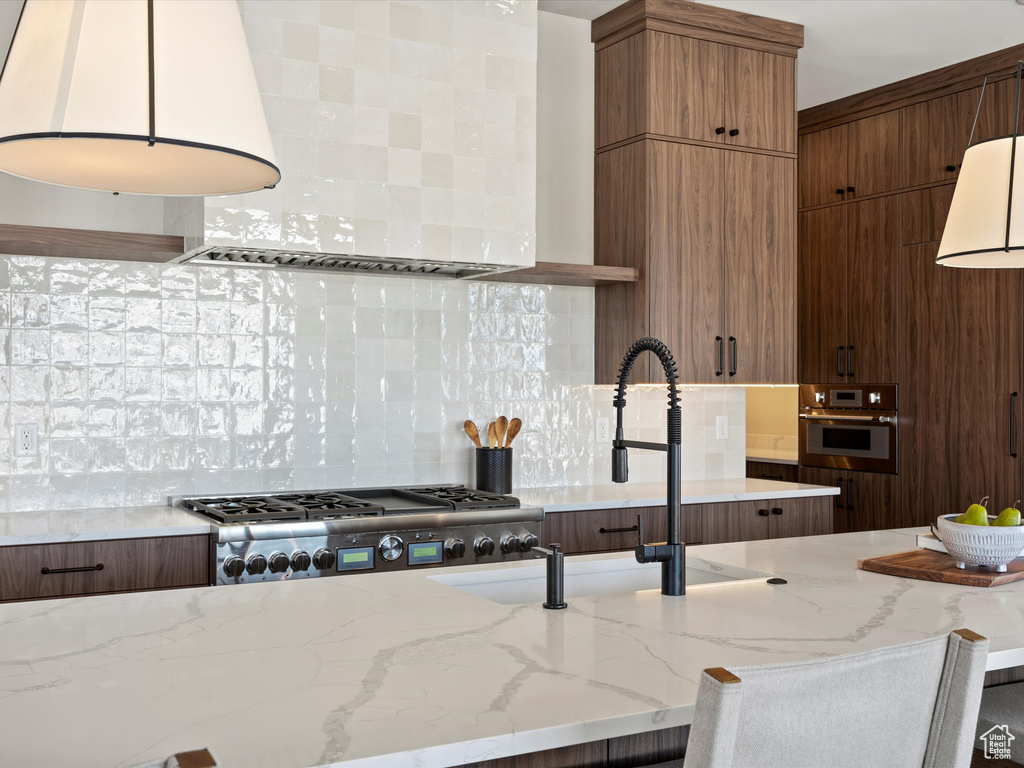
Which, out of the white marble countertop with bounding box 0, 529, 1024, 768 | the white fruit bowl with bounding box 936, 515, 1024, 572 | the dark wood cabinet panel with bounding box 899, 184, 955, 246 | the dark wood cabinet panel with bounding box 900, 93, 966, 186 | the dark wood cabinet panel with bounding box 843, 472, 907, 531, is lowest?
the dark wood cabinet panel with bounding box 843, 472, 907, 531

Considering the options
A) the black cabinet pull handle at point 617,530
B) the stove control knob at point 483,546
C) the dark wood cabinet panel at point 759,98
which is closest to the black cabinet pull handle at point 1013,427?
the dark wood cabinet panel at point 759,98

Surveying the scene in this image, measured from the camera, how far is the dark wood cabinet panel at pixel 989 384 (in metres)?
4.35

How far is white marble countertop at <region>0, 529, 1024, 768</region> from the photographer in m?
1.12

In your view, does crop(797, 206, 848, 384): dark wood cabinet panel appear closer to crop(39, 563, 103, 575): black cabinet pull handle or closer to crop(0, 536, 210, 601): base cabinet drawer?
crop(0, 536, 210, 601): base cabinet drawer

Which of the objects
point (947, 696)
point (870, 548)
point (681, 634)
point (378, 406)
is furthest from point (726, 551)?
point (378, 406)

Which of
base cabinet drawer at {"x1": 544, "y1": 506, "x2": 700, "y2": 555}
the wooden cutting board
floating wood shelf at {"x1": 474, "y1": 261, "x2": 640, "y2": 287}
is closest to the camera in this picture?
the wooden cutting board

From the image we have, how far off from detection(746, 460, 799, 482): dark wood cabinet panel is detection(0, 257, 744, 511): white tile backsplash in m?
1.85

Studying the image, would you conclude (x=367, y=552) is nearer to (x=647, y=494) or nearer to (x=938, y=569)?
(x=647, y=494)

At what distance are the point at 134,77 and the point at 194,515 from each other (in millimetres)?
2090

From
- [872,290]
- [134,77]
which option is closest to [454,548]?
[134,77]

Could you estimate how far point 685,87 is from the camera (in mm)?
3971

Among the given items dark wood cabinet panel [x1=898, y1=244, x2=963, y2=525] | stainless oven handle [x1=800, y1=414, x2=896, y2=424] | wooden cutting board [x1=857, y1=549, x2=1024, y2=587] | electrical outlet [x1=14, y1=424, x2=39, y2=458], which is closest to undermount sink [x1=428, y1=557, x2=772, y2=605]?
wooden cutting board [x1=857, y1=549, x2=1024, y2=587]

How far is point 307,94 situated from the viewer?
3.05 metres

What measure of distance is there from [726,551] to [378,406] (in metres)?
1.66
